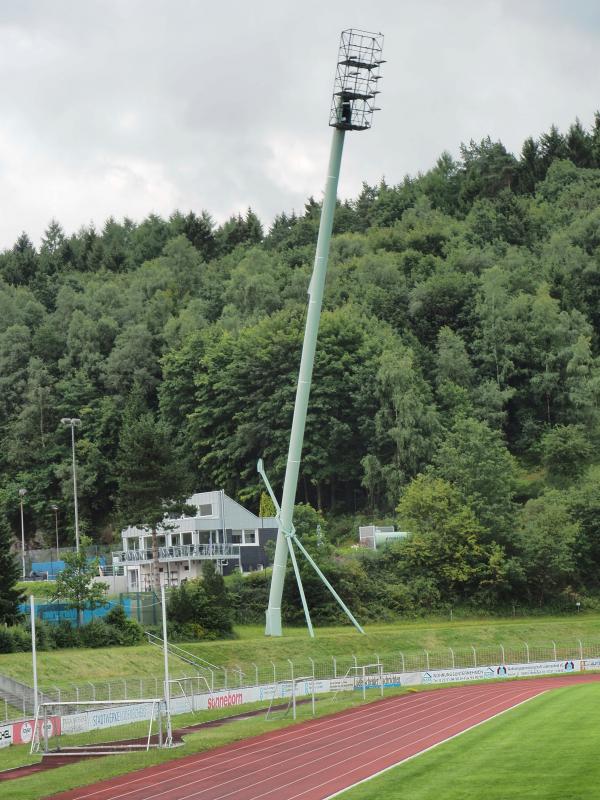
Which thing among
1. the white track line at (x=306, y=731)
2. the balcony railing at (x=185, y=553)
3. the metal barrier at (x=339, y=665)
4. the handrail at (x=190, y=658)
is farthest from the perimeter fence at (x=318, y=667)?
the balcony railing at (x=185, y=553)

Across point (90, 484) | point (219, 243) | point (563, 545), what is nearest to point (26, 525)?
point (90, 484)

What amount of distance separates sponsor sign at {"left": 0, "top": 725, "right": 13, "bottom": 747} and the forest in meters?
→ 36.3

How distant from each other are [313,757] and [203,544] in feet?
178

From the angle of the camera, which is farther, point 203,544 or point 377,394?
point 377,394

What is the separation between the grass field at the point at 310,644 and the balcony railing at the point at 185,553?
1371 cm

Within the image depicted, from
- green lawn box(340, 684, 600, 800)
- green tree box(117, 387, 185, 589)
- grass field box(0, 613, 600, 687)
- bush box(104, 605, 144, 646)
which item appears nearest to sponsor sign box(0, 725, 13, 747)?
grass field box(0, 613, 600, 687)

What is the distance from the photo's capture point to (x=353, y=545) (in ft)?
318

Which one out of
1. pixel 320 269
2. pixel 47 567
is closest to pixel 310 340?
pixel 320 269

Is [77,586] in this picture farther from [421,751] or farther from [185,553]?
[421,751]

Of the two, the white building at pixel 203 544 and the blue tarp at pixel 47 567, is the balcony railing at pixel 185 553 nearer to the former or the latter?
the white building at pixel 203 544

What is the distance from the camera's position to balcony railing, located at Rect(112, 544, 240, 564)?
85812 millimetres

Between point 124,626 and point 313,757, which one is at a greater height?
point 124,626

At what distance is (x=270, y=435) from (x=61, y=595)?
4687cm

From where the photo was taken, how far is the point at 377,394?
10419 cm
